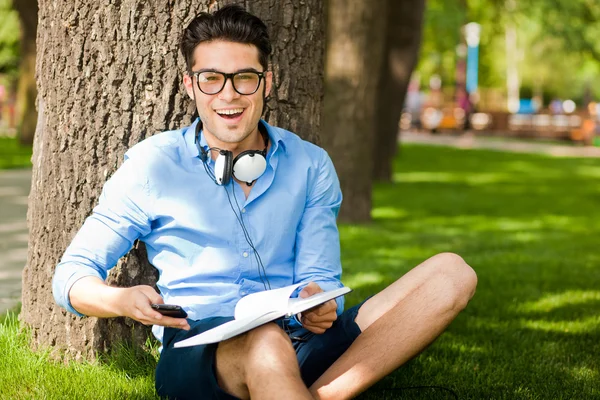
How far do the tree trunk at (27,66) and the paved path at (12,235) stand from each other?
6.27 m

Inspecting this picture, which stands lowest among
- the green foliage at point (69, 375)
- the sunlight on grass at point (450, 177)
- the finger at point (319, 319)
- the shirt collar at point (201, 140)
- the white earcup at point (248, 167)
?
the sunlight on grass at point (450, 177)

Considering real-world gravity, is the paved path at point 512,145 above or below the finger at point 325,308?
below

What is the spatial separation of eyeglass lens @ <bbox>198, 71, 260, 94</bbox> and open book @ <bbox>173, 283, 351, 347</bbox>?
0.84 meters

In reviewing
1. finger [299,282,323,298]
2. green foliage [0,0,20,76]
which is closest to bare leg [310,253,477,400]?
finger [299,282,323,298]

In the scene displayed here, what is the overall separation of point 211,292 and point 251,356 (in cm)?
52

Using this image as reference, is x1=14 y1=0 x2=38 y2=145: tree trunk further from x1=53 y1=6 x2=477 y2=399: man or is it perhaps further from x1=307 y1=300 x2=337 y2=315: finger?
x1=307 y1=300 x2=337 y2=315: finger

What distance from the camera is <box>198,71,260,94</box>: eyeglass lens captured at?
12.0 feet

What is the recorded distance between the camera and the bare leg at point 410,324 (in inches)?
140

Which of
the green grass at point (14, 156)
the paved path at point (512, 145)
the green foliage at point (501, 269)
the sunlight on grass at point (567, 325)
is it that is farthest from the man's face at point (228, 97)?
the paved path at point (512, 145)

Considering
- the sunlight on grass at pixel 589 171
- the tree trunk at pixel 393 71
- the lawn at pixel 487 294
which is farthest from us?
the sunlight on grass at pixel 589 171

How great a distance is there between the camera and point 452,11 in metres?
18.9

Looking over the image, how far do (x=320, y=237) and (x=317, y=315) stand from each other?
1.36 ft

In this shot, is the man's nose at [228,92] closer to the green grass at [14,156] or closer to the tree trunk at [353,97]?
the tree trunk at [353,97]

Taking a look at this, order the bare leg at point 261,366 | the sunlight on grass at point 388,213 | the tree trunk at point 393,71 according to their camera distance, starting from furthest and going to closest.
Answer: the tree trunk at point 393,71
the sunlight on grass at point 388,213
the bare leg at point 261,366
